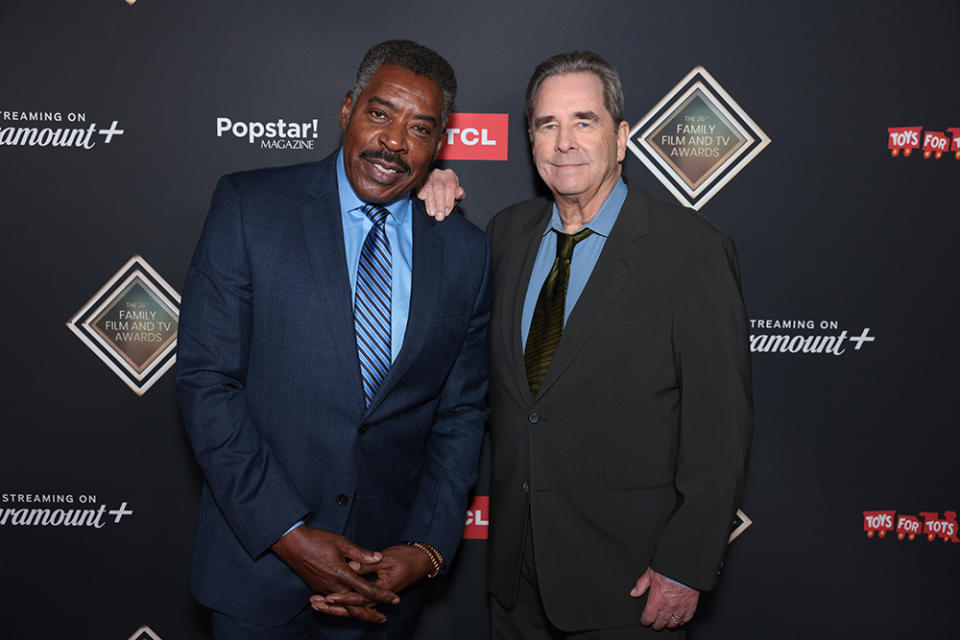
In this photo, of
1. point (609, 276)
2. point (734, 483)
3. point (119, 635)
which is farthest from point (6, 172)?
point (734, 483)

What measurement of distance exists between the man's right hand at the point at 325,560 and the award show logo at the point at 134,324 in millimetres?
1213

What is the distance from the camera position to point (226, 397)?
1.37m

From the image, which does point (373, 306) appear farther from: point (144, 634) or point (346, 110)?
point (144, 634)

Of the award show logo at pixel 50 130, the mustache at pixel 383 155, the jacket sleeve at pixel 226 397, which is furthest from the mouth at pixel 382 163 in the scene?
the award show logo at pixel 50 130

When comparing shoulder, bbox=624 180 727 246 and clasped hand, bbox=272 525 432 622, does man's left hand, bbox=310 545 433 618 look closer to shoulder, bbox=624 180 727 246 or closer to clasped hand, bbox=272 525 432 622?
clasped hand, bbox=272 525 432 622

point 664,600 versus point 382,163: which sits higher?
point 382,163

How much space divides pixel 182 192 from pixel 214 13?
2.09 feet

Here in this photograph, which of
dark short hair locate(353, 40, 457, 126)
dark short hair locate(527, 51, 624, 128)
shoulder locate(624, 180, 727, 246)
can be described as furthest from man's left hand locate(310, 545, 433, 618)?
dark short hair locate(527, 51, 624, 128)

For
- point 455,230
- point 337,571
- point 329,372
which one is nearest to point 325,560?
point 337,571

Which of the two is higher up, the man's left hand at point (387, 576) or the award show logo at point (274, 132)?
the award show logo at point (274, 132)

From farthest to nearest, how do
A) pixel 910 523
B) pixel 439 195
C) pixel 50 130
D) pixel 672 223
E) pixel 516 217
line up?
pixel 910 523, pixel 50 130, pixel 516 217, pixel 439 195, pixel 672 223

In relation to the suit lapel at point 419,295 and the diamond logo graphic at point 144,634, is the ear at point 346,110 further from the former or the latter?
the diamond logo graphic at point 144,634

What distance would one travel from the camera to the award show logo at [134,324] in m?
2.25

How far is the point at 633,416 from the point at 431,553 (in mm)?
614
